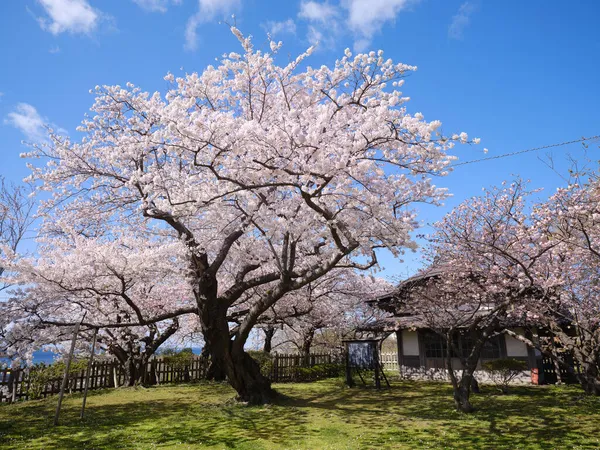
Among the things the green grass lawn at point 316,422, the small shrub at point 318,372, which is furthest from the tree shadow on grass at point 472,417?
the small shrub at point 318,372

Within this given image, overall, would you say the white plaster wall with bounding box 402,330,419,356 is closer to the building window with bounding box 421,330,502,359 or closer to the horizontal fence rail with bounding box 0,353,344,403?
the building window with bounding box 421,330,502,359

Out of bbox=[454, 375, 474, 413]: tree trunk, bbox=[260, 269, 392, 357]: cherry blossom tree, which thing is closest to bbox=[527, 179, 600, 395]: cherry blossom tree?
bbox=[454, 375, 474, 413]: tree trunk

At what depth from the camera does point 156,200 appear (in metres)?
8.62

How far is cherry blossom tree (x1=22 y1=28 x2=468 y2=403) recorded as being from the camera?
6.98m

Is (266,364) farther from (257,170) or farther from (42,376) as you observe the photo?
(257,170)

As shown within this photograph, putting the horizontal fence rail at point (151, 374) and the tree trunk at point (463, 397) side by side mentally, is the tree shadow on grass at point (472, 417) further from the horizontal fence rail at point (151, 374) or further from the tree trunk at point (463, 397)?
the horizontal fence rail at point (151, 374)

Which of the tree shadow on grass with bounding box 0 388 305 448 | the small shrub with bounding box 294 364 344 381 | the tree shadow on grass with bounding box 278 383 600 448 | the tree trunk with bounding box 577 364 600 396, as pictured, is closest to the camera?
the tree shadow on grass with bounding box 278 383 600 448

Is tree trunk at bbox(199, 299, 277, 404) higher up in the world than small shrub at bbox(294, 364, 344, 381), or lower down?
higher up

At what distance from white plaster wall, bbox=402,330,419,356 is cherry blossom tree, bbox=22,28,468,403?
24.1 ft

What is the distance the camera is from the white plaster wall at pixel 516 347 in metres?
14.7

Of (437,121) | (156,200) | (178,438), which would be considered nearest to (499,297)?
(437,121)

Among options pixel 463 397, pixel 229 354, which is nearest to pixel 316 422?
pixel 229 354

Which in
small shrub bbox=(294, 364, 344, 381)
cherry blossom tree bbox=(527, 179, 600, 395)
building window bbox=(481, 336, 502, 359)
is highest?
cherry blossom tree bbox=(527, 179, 600, 395)

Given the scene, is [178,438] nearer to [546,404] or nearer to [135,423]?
[135,423]
